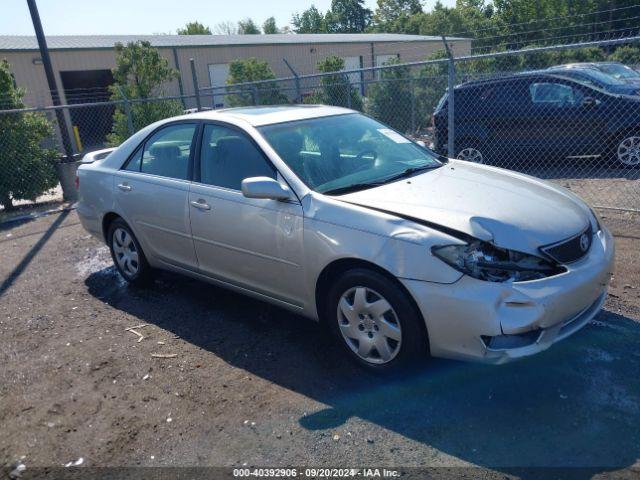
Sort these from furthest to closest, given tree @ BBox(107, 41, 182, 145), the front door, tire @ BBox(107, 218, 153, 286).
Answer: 1. tree @ BBox(107, 41, 182, 145)
2. tire @ BBox(107, 218, 153, 286)
3. the front door

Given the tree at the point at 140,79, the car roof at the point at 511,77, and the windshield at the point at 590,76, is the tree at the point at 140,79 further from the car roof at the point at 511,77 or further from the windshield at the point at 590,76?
the windshield at the point at 590,76

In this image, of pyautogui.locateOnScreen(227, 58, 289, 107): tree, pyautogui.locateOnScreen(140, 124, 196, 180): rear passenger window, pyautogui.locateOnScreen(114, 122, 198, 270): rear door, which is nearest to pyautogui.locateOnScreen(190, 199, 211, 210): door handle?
pyautogui.locateOnScreen(114, 122, 198, 270): rear door

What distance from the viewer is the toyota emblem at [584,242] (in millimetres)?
3248

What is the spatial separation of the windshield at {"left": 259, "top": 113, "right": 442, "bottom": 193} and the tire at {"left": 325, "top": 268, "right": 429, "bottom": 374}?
716 millimetres

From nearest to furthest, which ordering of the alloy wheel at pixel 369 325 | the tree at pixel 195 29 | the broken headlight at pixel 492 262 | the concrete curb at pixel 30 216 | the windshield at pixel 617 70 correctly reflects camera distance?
the broken headlight at pixel 492 262 → the alloy wheel at pixel 369 325 → the concrete curb at pixel 30 216 → the windshield at pixel 617 70 → the tree at pixel 195 29

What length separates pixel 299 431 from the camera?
9.86ft

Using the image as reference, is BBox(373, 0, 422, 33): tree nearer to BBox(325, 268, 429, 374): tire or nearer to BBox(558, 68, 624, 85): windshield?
BBox(558, 68, 624, 85): windshield

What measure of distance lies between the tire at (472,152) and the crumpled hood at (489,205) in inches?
228

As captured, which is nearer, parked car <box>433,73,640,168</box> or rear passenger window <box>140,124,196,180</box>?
rear passenger window <box>140,124,196,180</box>

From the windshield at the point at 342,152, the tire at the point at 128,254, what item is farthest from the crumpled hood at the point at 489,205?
the tire at the point at 128,254

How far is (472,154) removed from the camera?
964 centimetres

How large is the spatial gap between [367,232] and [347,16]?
298ft

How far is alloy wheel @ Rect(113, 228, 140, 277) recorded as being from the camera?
17.0ft

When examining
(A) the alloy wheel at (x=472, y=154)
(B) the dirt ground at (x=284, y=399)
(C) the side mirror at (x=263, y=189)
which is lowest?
(B) the dirt ground at (x=284, y=399)
